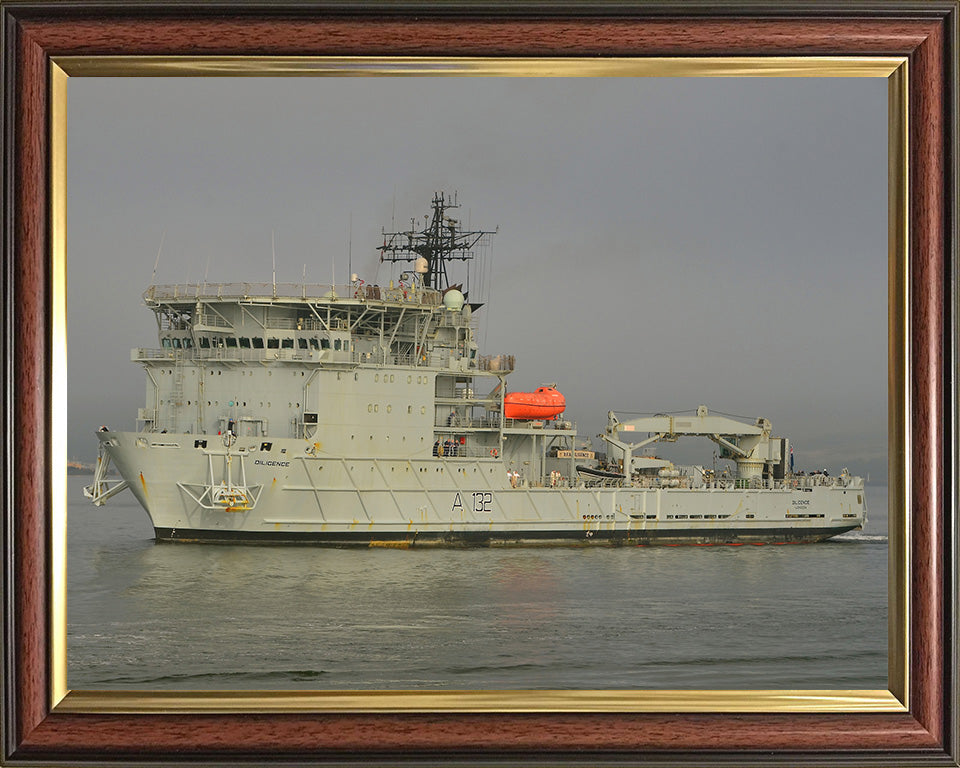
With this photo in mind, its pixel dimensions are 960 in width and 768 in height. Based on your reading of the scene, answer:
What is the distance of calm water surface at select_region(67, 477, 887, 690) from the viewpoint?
4.20 meters

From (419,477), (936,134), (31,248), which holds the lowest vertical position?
(419,477)

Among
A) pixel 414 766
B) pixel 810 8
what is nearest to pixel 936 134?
pixel 810 8

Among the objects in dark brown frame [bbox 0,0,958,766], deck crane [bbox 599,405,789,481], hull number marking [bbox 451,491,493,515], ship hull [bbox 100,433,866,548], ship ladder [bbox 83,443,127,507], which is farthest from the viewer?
hull number marking [bbox 451,491,493,515]

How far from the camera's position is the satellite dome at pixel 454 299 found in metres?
11.9

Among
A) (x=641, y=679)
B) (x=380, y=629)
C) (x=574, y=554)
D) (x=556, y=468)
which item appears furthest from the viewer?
(x=556, y=468)

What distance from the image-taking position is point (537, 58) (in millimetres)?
3943

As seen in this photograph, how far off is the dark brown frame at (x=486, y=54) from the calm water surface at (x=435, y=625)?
189 mm

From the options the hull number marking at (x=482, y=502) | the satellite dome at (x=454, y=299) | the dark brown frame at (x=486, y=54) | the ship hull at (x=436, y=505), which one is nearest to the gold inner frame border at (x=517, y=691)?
the dark brown frame at (x=486, y=54)

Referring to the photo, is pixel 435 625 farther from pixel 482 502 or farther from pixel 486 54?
pixel 482 502

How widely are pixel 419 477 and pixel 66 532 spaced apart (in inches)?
484

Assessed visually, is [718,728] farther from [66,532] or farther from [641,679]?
[66,532]

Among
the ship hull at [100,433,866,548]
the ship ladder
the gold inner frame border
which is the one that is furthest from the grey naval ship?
the gold inner frame border

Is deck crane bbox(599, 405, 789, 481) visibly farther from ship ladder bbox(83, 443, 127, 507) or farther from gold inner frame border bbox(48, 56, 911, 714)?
ship ladder bbox(83, 443, 127, 507)

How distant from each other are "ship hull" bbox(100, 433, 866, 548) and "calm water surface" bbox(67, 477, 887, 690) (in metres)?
4.57
